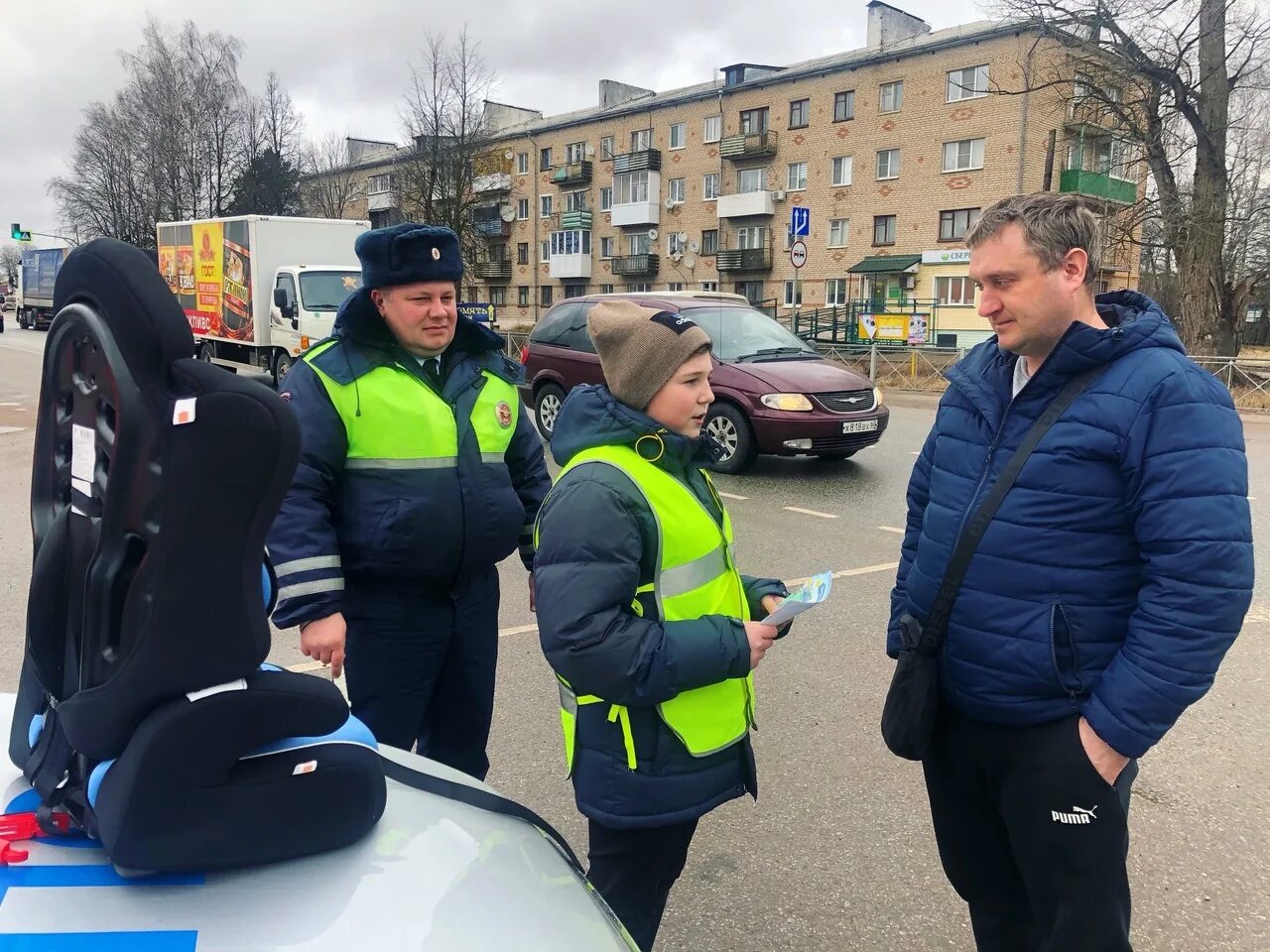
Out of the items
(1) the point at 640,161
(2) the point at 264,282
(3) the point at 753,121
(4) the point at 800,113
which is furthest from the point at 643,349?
(1) the point at 640,161

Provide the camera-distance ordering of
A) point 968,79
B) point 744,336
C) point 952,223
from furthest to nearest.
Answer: point 952,223 < point 968,79 < point 744,336

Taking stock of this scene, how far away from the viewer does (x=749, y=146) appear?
145 feet

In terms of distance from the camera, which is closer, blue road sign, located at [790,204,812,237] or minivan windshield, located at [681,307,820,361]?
minivan windshield, located at [681,307,820,361]

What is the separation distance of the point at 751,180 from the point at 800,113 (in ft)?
12.7

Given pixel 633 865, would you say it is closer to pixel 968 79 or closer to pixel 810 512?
pixel 810 512

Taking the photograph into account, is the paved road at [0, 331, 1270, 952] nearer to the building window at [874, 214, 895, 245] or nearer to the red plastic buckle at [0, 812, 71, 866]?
the red plastic buckle at [0, 812, 71, 866]

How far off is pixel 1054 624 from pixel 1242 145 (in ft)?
114

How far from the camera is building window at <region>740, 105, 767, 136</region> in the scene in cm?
4441

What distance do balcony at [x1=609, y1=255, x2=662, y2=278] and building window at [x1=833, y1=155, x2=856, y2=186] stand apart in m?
11.4

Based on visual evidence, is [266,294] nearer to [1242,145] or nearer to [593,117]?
[1242,145]

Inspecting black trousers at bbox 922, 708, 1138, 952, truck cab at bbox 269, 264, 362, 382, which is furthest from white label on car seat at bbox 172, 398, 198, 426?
truck cab at bbox 269, 264, 362, 382

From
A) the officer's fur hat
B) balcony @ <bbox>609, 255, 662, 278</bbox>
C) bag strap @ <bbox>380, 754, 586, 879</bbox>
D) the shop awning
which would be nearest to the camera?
bag strap @ <bbox>380, 754, 586, 879</bbox>

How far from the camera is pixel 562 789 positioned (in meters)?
3.40

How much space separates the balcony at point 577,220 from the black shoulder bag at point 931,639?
52754 mm
